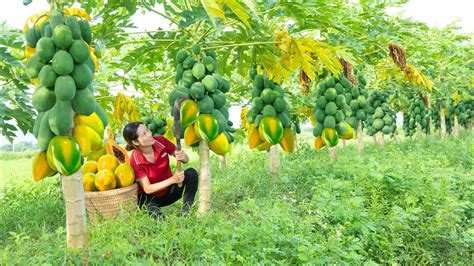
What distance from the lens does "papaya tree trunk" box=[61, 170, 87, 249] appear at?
8.06 ft

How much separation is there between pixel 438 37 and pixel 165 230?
21.7 ft

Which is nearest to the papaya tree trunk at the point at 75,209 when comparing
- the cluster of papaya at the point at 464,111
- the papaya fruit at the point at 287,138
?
the papaya fruit at the point at 287,138

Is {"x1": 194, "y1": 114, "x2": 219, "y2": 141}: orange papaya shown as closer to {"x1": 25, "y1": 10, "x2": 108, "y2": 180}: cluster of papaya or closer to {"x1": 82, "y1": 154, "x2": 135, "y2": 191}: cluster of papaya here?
{"x1": 82, "y1": 154, "x2": 135, "y2": 191}: cluster of papaya

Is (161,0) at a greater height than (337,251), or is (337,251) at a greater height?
(161,0)

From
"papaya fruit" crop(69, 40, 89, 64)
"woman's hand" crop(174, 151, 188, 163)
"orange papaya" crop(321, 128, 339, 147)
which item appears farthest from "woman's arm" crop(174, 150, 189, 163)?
"orange papaya" crop(321, 128, 339, 147)

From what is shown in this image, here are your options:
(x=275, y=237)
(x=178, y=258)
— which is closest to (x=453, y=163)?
(x=275, y=237)

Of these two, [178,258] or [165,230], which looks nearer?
[178,258]

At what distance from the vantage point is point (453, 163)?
7.46 meters

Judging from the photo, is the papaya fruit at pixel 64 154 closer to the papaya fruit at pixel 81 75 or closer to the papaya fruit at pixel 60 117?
the papaya fruit at pixel 60 117

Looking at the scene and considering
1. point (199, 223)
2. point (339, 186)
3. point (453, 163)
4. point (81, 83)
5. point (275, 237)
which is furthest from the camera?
point (453, 163)

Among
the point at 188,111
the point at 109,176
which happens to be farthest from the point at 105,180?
the point at 188,111

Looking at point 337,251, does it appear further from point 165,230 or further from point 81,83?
point 81,83

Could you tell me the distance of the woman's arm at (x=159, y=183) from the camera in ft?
11.8

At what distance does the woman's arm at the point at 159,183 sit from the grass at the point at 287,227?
0.23 meters
